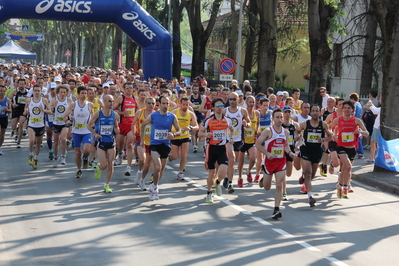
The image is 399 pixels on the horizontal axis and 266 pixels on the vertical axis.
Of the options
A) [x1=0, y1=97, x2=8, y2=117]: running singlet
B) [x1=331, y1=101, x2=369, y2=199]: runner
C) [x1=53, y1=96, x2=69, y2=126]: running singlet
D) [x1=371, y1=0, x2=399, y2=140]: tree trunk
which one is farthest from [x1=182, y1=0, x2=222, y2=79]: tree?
Result: [x1=331, y1=101, x2=369, y2=199]: runner

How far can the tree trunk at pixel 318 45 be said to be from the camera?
68.8ft

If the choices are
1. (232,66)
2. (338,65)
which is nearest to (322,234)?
(232,66)

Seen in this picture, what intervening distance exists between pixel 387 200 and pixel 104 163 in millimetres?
5308

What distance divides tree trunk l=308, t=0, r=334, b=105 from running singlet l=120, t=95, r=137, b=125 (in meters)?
8.79

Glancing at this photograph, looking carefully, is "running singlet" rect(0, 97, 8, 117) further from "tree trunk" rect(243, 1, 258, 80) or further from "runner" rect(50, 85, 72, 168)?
"tree trunk" rect(243, 1, 258, 80)

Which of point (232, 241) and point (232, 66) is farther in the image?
point (232, 66)

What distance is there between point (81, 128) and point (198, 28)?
22.7m

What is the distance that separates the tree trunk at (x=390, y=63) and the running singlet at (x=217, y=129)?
5654mm

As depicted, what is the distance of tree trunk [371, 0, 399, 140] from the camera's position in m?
15.0

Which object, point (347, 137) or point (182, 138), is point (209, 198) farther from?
Result: point (347, 137)

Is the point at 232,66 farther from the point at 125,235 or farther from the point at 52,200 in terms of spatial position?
the point at 125,235

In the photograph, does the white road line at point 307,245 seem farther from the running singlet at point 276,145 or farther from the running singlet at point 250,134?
the running singlet at point 250,134

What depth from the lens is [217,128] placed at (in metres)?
11.2

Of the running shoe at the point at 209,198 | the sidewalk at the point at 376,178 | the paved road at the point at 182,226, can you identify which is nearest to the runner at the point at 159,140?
the paved road at the point at 182,226
